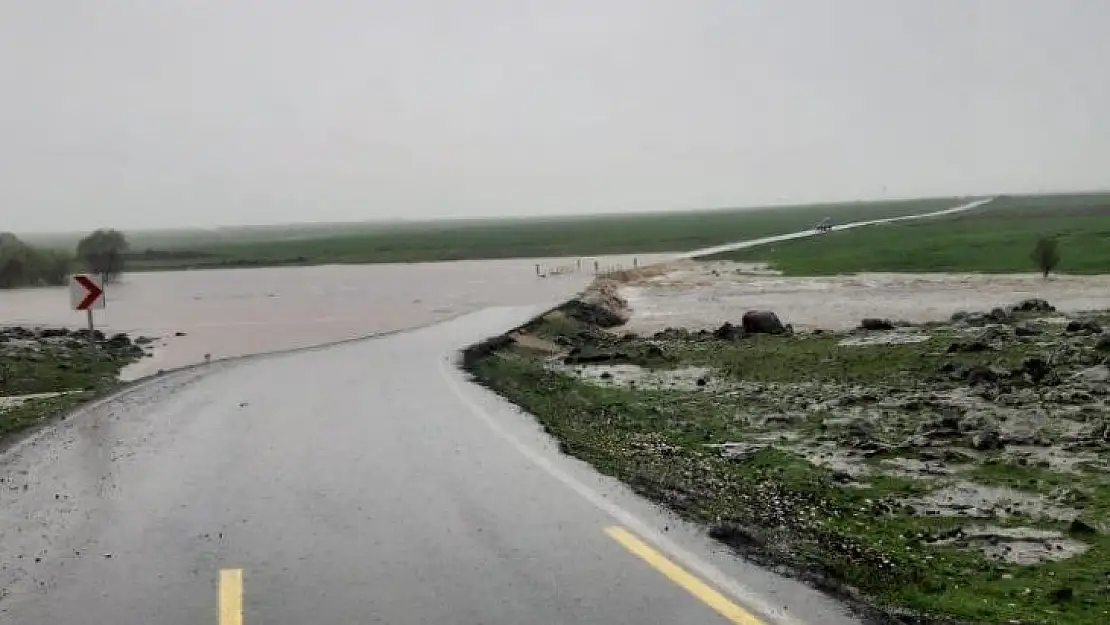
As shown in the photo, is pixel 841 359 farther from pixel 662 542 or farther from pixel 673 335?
pixel 662 542

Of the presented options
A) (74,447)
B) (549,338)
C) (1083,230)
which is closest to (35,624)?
(74,447)

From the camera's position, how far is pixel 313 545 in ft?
24.4

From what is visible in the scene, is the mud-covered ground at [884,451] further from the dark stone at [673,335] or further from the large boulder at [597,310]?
the large boulder at [597,310]

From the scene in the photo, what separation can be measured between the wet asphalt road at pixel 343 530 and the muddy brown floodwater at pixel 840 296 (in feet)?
69.8

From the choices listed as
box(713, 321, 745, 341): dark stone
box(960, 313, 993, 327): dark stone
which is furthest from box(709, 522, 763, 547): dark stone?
box(960, 313, 993, 327): dark stone

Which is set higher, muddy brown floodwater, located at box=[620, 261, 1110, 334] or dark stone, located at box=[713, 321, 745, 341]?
dark stone, located at box=[713, 321, 745, 341]

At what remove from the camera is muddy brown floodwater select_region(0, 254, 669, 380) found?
33.6 metres

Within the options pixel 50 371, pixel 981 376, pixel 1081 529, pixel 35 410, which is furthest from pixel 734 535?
pixel 50 371

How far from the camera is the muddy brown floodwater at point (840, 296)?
116ft

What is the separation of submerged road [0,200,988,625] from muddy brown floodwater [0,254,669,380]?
13866mm

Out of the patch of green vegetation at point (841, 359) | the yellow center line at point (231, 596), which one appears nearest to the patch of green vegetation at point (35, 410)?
the yellow center line at point (231, 596)

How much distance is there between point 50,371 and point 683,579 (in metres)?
20.4

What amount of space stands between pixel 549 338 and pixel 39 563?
70.5 feet

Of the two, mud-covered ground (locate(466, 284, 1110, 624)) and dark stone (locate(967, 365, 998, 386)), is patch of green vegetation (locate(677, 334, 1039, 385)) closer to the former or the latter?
mud-covered ground (locate(466, 284, 1110, 624))
